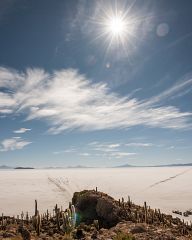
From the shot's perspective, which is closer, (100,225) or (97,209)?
(100,225)

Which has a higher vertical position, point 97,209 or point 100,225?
point 97,209

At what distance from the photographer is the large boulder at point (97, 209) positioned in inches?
1542

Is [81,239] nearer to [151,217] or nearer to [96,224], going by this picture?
[96,224]

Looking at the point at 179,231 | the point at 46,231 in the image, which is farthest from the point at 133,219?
the point at 46,231

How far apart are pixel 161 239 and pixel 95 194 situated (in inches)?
723

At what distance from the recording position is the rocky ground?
30672 millimetres

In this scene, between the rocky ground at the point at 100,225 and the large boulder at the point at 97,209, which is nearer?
the rocky ground at the point at 100,225

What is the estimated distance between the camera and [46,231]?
3675cm

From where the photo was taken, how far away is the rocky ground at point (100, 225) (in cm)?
3067

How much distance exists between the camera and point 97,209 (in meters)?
40.9

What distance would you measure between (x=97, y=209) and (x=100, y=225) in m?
2.01

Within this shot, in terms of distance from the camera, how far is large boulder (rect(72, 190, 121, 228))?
1542 inches

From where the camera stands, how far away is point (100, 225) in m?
39.7

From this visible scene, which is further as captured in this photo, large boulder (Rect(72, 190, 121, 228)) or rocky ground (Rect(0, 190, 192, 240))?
large boulder (Rect(72, 190, 121, 228))
